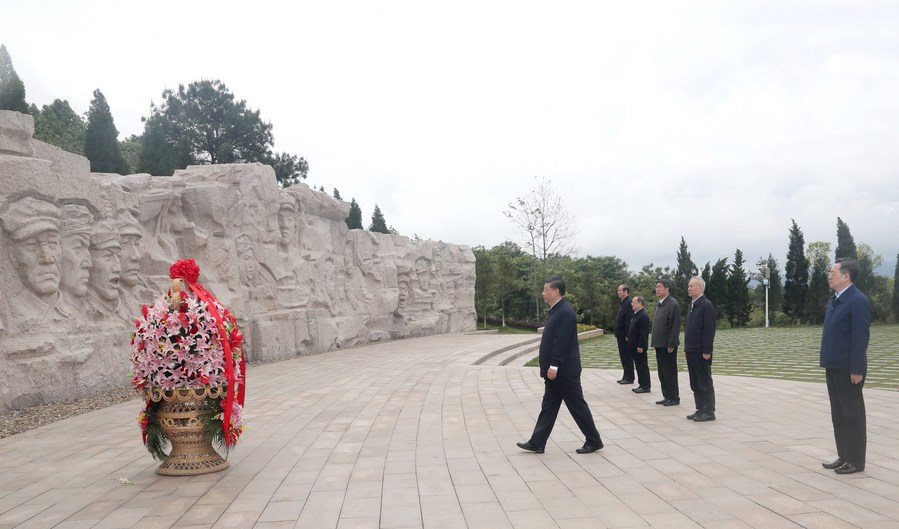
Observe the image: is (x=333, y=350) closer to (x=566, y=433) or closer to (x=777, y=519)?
(x=566, y=433)

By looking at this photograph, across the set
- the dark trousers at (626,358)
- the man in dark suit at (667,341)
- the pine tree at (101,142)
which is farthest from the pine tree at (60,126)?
the man in dark suit at (667,341)

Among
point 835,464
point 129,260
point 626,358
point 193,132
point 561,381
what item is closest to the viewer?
point 835,464

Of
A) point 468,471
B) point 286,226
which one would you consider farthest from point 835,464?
point 286,226

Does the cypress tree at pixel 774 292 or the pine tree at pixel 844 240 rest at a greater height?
the pine tree at pixel 844 240

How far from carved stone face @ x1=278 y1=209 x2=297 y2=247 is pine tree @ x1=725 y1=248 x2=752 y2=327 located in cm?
2589

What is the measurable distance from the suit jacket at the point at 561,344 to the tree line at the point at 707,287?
26.0 meters

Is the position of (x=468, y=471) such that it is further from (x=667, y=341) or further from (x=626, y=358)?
(x=626, y=358)

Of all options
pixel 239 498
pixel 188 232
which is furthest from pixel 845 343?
pixel 188 232

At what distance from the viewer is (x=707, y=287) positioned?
113ft

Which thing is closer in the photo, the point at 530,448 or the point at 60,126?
the point at 530,448

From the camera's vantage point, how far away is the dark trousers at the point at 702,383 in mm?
6754

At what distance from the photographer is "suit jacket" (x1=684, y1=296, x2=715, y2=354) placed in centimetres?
681

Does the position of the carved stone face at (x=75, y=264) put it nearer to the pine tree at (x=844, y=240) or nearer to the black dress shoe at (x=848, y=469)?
the black dress shoe at (x=848, y=469)

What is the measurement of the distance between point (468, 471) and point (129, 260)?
774 cm
